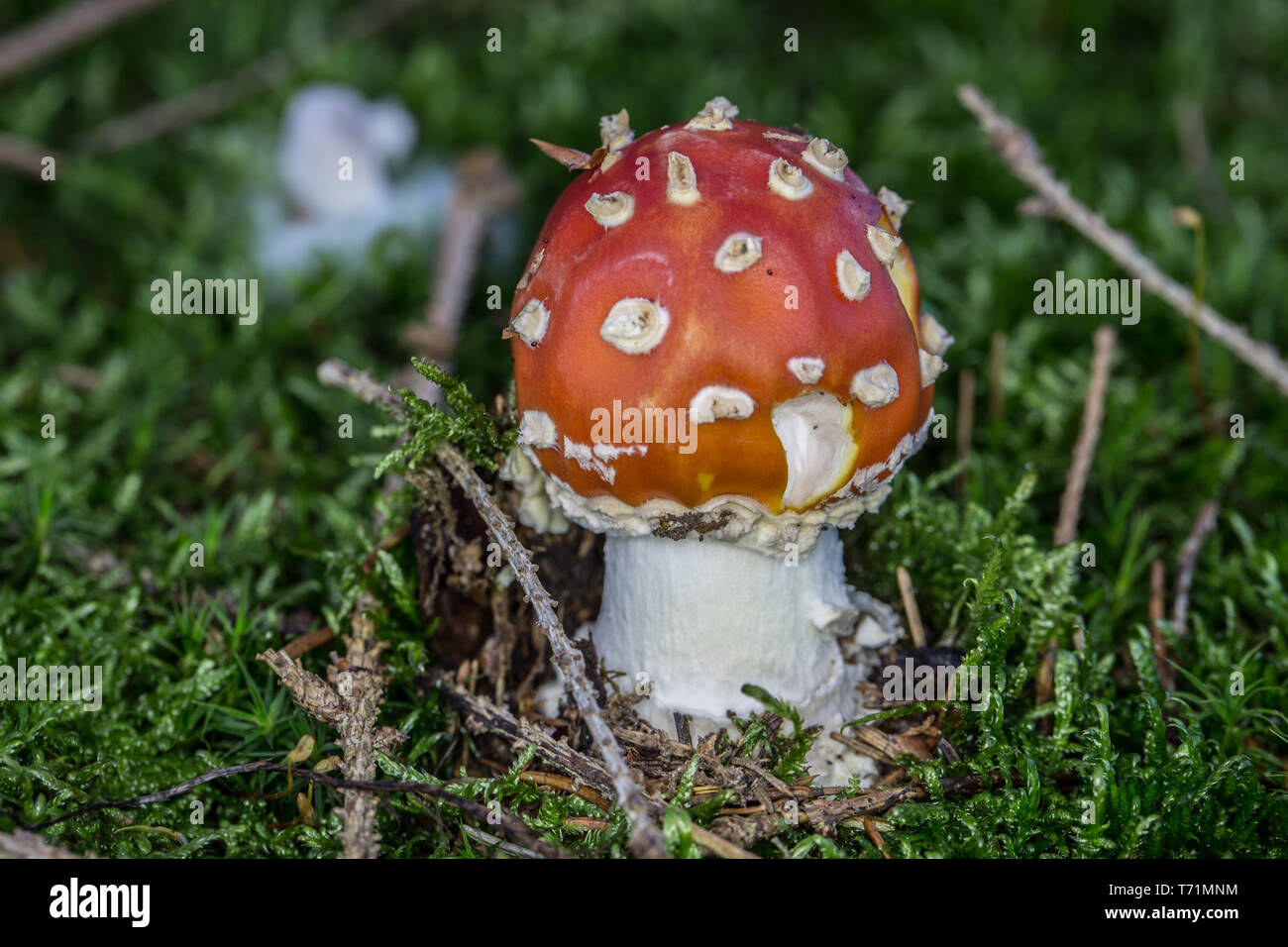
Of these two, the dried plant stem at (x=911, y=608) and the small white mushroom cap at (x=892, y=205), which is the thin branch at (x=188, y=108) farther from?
the dried plant stem at (x=911, y=608)

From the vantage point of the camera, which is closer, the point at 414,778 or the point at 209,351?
the point at 414,778

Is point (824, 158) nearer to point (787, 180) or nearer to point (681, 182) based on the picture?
point (787, 180)

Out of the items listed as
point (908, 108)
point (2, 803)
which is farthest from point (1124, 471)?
point (2, 803)

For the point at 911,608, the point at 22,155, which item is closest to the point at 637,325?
the point at 911,608

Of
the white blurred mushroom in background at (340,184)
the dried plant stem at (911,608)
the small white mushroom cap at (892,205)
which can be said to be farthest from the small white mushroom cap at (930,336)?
→ the white blurred mushroom in background at (340,184)

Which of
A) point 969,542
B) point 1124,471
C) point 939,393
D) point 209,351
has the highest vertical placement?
point 209,351
